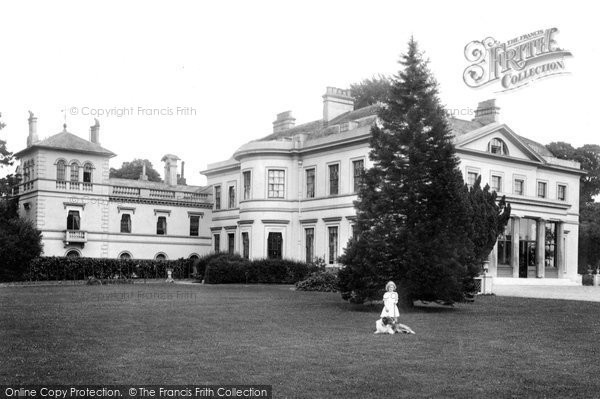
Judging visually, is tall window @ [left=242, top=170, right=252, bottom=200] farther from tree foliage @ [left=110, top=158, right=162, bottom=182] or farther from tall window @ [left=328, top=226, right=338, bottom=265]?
tree foliage @ [left=110, top=158, right=162, bottom=182]

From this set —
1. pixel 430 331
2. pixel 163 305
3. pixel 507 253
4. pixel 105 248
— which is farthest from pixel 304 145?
pixel 430 331

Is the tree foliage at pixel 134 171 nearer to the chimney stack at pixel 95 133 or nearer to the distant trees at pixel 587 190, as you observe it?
the chimney stack at pixel 95 133

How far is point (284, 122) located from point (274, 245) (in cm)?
1152

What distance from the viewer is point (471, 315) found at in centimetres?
1869

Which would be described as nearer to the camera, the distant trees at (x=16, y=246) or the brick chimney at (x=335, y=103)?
the distant trees at (x=16, y=246)

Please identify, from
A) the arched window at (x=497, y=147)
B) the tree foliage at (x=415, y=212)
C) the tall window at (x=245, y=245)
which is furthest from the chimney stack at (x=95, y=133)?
the tree foliage at (x=415, y=212)

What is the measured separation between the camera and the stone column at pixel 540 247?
40.6 m

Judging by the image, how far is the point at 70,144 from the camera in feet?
159

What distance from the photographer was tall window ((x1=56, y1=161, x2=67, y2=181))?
47.7m

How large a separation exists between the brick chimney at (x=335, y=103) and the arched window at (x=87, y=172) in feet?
54.9

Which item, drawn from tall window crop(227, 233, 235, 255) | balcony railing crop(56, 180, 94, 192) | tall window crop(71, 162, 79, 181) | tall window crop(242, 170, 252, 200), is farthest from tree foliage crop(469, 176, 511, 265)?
tall window crop(71, 162, 79, 181)

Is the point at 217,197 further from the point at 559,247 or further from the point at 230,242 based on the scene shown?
the point at 559,247

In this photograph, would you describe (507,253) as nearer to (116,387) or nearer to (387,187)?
(387,187)

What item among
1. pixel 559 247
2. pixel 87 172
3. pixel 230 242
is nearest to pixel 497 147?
pixel 559 247
